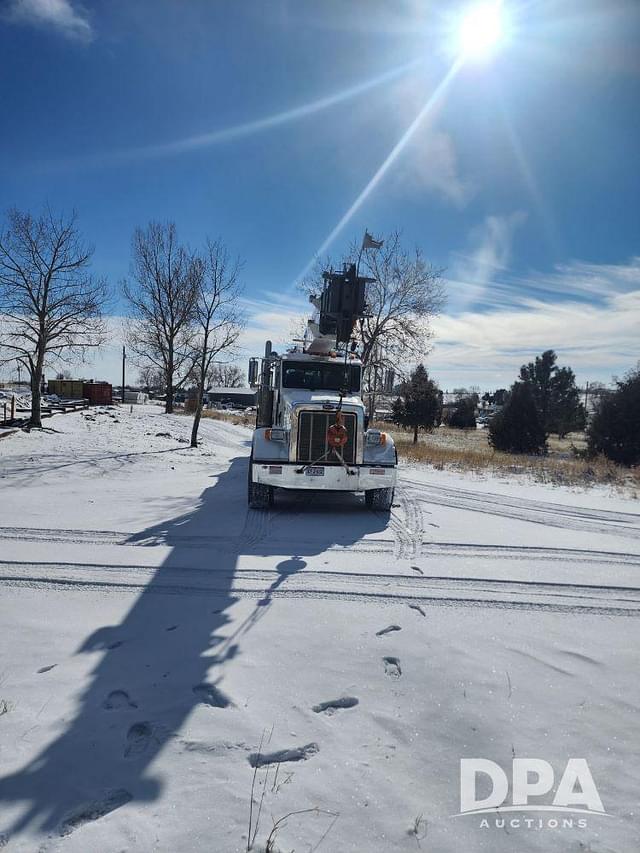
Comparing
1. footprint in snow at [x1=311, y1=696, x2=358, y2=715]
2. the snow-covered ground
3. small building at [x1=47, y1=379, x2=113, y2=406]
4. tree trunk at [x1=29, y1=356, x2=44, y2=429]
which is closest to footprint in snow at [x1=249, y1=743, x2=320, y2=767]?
the snow-covered ground

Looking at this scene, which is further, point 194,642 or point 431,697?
point 194,642

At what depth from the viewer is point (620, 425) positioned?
26.0 meters

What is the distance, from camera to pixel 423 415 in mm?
35688

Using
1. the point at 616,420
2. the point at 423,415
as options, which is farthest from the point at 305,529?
the point at 423,415

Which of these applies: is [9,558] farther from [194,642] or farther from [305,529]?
[305,529]

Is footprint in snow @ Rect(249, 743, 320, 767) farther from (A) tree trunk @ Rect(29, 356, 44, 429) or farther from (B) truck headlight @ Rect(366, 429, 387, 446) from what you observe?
(A) tree trunk @ Rect(29, 356, 44, 429)

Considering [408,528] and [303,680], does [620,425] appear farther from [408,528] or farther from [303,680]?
[303,680]

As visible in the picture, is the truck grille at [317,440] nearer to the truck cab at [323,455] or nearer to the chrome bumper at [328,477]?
the truck cab at [323,455]

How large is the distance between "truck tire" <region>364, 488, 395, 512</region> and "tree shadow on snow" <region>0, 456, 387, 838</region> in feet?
5.00

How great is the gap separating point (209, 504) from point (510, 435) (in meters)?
26.3

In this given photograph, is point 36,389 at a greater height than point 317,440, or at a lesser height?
greater

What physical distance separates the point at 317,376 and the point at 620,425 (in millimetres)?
22971

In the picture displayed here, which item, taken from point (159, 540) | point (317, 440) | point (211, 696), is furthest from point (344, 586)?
point (317, 440)

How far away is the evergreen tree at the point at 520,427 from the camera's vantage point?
3044cm
